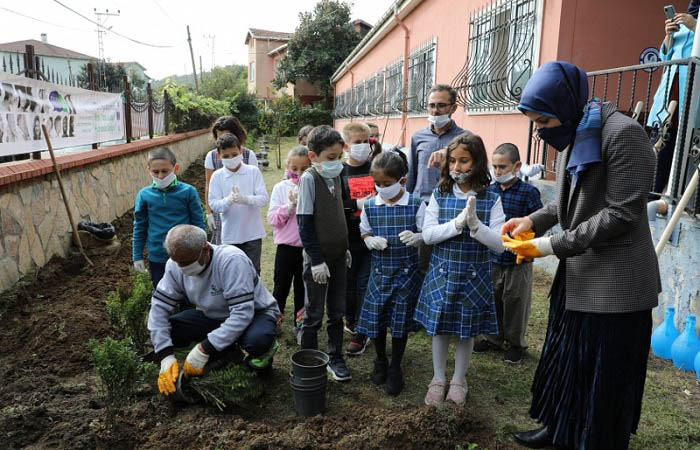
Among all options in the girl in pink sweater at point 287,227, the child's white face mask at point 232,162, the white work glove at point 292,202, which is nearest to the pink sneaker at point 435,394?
the girl in pink sweater at point 287,227

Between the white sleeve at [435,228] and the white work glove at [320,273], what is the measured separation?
26.3 inches

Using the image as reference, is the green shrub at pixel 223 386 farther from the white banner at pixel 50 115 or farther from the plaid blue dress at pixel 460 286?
the white banner at pixel 50 115

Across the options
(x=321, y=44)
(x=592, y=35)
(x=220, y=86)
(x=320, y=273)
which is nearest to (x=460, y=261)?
(x=320, y=273)

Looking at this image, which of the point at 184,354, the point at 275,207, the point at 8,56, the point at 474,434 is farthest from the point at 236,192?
the point at 8,56

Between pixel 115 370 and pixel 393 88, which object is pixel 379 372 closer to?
pixel 115 370

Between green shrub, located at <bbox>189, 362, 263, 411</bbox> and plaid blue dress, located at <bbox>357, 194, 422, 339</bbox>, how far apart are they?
833 mm

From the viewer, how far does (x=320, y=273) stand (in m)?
3.21

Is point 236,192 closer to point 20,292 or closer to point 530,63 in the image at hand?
point 20,292

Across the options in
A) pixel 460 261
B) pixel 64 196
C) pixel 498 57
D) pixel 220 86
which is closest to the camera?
pixel 460 261

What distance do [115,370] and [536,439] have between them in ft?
7.32

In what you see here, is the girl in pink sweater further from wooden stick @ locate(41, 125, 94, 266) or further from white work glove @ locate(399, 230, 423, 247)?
wooden stick @ locate(41, 125, 94, 266)

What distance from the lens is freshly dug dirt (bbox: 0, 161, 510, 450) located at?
2494 mm

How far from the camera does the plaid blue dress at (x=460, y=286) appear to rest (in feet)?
9.65

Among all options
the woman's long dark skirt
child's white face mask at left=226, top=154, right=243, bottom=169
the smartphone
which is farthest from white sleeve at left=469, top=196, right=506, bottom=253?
the smartphone
